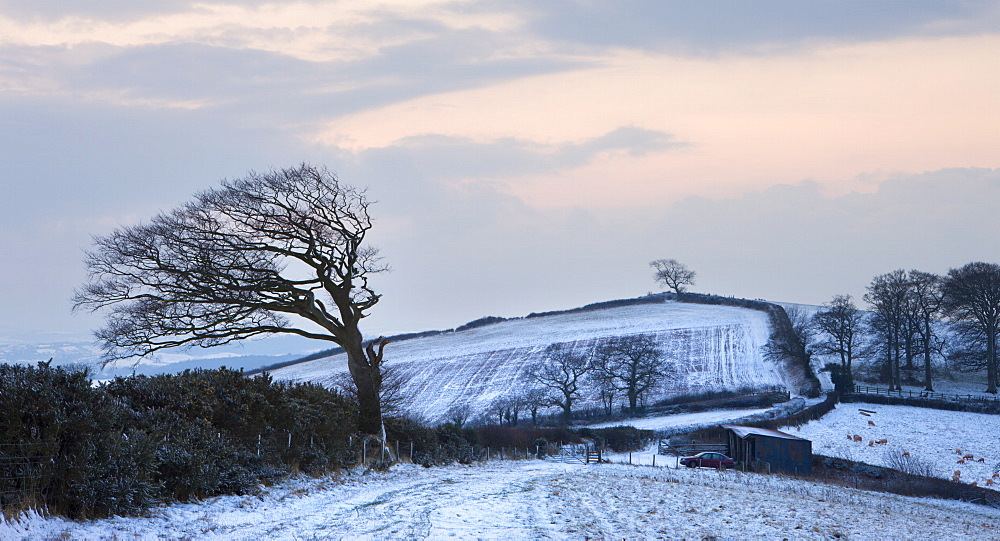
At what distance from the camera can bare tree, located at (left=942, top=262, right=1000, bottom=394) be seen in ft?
227

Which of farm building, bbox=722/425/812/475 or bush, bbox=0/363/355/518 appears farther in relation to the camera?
farm building, bbox=722/425/812/475

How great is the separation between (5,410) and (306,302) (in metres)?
15.9

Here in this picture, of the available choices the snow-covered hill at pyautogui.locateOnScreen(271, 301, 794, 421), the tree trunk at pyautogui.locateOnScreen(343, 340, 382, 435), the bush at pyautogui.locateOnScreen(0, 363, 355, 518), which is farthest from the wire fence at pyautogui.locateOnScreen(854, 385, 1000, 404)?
the bush at pyautogui.locateOnScreen(0, 363, 355, 518)

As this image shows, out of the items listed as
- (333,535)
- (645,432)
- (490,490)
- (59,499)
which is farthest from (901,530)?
(645,432)

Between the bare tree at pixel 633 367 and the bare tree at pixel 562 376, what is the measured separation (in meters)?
1.82

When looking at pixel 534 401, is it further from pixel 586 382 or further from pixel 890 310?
pixel 890 310

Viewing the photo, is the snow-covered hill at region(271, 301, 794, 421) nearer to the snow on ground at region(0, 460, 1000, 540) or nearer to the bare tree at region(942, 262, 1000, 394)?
the bare tree at region(942, 262, 1000, 394)

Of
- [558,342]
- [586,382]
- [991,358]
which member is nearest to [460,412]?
[586,382]

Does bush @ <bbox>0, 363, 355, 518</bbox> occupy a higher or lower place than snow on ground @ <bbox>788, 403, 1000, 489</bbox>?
higher

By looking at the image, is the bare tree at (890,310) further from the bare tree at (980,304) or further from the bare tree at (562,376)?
the bare tree at (562,376)

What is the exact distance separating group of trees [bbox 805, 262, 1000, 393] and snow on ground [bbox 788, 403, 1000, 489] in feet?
34.3

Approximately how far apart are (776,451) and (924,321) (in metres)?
48.2

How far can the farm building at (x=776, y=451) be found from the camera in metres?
38.1

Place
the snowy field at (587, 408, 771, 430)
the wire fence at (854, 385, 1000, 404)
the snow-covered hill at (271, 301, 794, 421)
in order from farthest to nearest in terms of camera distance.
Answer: the snow-covered hill at (271, 301, 794, 421), the wire fence at (854, 385, 1000, 404), the snowy field at (587, 408, 771, 430)
